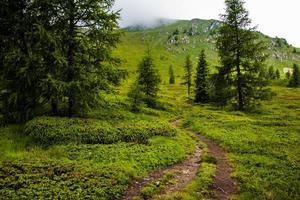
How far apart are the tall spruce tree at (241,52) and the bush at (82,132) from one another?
21563mm

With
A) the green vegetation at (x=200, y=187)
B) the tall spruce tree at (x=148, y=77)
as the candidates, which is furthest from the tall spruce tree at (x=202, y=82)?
the green vegetation at (x=200, y=187)

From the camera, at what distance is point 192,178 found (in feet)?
56.4

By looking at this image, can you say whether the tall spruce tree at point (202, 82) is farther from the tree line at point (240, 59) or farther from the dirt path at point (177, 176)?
the dirt path at point (177, 176)

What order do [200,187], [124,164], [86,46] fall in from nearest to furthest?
1. [200,187]
2. [124,164]
3. [86,46]

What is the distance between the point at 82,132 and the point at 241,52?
91.6 feet

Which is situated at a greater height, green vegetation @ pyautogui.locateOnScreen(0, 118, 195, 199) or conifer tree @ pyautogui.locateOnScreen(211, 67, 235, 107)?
conifer tree @ pyautogui.locateOnScreen(211, 67, 235, 107)

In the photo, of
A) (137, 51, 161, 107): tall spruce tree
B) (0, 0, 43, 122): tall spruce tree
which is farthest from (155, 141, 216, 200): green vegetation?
(137, 51, 161, 107): tall spruce tree

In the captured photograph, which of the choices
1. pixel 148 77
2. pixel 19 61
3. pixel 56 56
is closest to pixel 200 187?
pixel 56 56

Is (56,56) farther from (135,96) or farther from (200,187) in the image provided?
(200,187)

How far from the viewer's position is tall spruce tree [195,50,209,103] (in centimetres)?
5804

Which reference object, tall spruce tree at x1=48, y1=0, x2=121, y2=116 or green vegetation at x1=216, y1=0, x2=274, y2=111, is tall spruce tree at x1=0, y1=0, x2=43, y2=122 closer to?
tall spruce tree at x1=48, y1=0, x2=121, y2=116

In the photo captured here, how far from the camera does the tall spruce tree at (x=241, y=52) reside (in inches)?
1668

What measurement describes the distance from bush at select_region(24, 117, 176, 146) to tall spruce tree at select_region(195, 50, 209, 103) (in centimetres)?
3385

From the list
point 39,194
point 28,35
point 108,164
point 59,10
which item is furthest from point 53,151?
point 59,10
